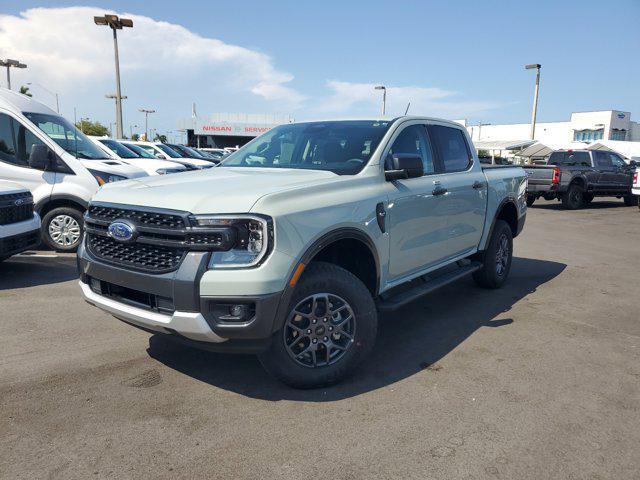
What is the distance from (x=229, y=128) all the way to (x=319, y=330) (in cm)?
6323

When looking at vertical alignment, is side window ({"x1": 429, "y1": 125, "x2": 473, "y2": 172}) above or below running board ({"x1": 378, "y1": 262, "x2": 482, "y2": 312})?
above

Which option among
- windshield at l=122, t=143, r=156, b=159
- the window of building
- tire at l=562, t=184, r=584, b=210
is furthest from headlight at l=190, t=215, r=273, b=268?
the window of building

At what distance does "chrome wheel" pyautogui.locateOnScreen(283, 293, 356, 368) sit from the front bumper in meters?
0.29

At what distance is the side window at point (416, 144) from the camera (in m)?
4.28

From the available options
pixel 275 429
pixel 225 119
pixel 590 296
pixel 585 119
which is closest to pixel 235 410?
pixel 275 429

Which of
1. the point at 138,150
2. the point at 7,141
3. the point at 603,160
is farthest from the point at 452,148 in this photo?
the point at 603,160

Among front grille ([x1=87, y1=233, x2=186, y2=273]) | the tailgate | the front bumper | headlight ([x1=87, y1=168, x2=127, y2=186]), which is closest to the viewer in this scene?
the front bumper

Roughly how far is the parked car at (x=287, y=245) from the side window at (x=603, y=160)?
15318 mm

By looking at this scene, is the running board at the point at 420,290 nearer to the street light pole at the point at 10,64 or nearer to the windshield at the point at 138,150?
the windshield at the point at 138,150

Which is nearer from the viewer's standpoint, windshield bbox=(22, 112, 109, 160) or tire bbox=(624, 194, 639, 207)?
windshield bbox=(22, 112, 109, 160)

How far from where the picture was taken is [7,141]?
7254 millimetres

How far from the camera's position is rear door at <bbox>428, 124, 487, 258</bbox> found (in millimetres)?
4836

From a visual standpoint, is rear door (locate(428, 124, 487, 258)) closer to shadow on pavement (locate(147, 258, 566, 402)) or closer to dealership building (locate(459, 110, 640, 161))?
shadow on pavement (locate(147, 258, 566, 402))

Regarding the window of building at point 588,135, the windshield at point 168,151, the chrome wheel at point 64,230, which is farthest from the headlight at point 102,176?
the window of building at point 588,135
